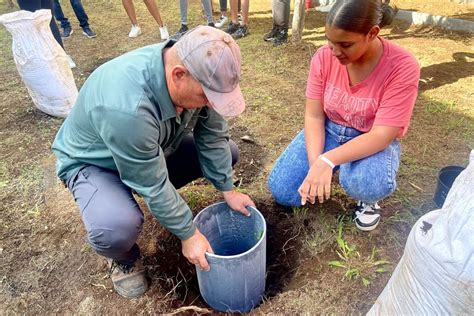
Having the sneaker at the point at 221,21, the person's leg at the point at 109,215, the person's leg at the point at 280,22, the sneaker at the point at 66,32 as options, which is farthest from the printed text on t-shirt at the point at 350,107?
the sneaker at the point at 66,32

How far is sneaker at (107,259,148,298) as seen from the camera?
1.82 metres

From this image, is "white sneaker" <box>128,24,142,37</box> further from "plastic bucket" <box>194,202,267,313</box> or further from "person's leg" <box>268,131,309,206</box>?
"plastic bucket" <box>194,202,267,313</box>

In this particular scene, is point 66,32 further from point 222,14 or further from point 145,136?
point 145,136

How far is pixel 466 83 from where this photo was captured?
336 cm

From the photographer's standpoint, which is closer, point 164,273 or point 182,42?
point 182,42

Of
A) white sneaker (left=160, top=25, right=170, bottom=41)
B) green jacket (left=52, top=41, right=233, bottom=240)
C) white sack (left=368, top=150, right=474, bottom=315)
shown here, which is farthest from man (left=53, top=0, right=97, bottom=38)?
white sack (left=368, top=150, right=474, bottom=315)

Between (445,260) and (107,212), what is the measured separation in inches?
48.1

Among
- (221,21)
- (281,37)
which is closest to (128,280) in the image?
Answer: (281,37)

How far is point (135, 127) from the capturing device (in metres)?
1.36

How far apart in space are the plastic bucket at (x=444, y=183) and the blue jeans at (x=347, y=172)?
319 millimetres

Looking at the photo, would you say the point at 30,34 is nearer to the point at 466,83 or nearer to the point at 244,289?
the point at 244,289

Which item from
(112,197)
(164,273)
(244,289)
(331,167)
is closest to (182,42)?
(112,197)

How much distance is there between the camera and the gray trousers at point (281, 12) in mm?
4234

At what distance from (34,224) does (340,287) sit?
1.73m
